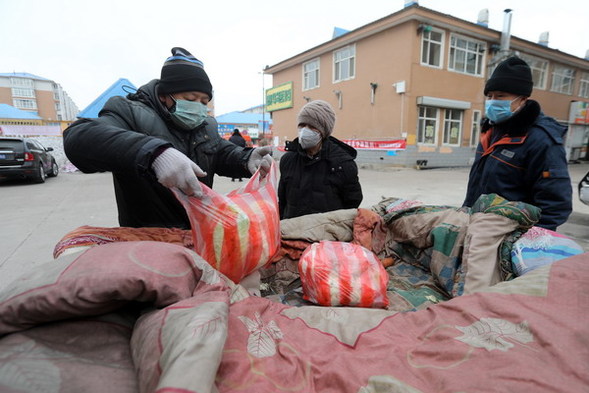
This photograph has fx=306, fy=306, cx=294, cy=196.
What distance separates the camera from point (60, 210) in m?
5.39

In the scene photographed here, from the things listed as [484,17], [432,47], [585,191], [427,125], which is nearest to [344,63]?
[432,47]

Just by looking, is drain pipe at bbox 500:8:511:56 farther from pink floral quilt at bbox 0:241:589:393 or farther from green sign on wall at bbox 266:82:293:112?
pink floral quilt at bbox 0:241:589:393

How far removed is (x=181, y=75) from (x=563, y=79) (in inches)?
883

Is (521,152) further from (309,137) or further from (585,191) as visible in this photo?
(585,191)

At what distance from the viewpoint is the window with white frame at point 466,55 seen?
1272cm

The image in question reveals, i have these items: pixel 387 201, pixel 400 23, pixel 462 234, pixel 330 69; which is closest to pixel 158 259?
pixel 462 234

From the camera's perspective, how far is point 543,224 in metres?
1.65

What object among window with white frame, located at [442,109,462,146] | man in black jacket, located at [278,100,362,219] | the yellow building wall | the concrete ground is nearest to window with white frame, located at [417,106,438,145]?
the yellow building wall

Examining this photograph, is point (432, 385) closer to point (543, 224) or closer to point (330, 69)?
point (543, 224)

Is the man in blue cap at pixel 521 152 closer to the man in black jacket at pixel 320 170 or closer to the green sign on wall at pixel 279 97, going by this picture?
the man in black jacket at pixel 320 170

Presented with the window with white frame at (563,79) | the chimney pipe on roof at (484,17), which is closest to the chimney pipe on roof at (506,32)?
the chimney pipe on roof at (484,17)

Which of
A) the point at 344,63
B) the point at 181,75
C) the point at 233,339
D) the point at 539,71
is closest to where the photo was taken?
the point at 233,339

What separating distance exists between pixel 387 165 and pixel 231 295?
494 inches

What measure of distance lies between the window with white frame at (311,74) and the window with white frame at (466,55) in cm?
641
